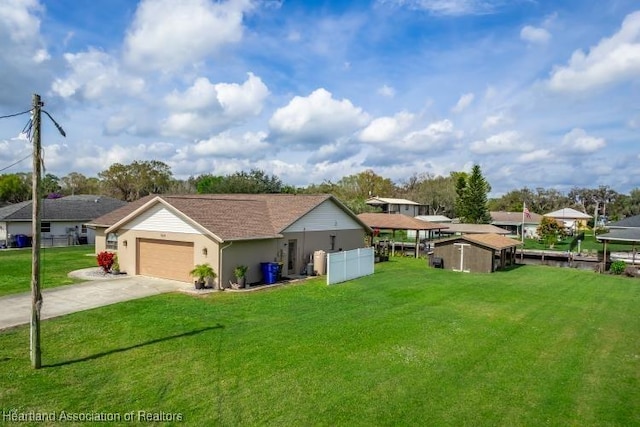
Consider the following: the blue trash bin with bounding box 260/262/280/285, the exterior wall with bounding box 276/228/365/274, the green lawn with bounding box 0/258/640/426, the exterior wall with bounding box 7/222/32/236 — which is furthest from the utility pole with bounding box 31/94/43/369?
the exterior wall with bounding box 7/222/32/236

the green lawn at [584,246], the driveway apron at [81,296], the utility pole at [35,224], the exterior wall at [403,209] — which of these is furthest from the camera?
the exterior wall at [403,209]

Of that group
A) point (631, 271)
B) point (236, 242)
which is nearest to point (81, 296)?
point (236, 242)

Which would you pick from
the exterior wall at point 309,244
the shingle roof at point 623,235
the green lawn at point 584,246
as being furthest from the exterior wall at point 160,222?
the green lawn at point 584,246

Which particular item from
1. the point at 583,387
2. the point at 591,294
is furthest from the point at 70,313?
the point at 591,294

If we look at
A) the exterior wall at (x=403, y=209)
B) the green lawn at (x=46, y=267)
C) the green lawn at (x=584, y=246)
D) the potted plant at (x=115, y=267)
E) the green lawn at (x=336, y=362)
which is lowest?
the green lawn at (x=584, y=246)

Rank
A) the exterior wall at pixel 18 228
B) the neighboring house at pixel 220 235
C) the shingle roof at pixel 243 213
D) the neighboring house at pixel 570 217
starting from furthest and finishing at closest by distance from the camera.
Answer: the neighboring house at pixel 570 217 → the exterior wall at pixel 18 228 → the shingle roof at pixel 243 213 → the neighboring house at pixel 220 235

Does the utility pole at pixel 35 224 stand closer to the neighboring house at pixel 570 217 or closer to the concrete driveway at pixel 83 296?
the concrete driveway at pixel 83 296

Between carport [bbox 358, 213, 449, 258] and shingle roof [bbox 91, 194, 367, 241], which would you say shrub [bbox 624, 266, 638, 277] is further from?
shingle roof [bbox 91, 194, 367, 241]
